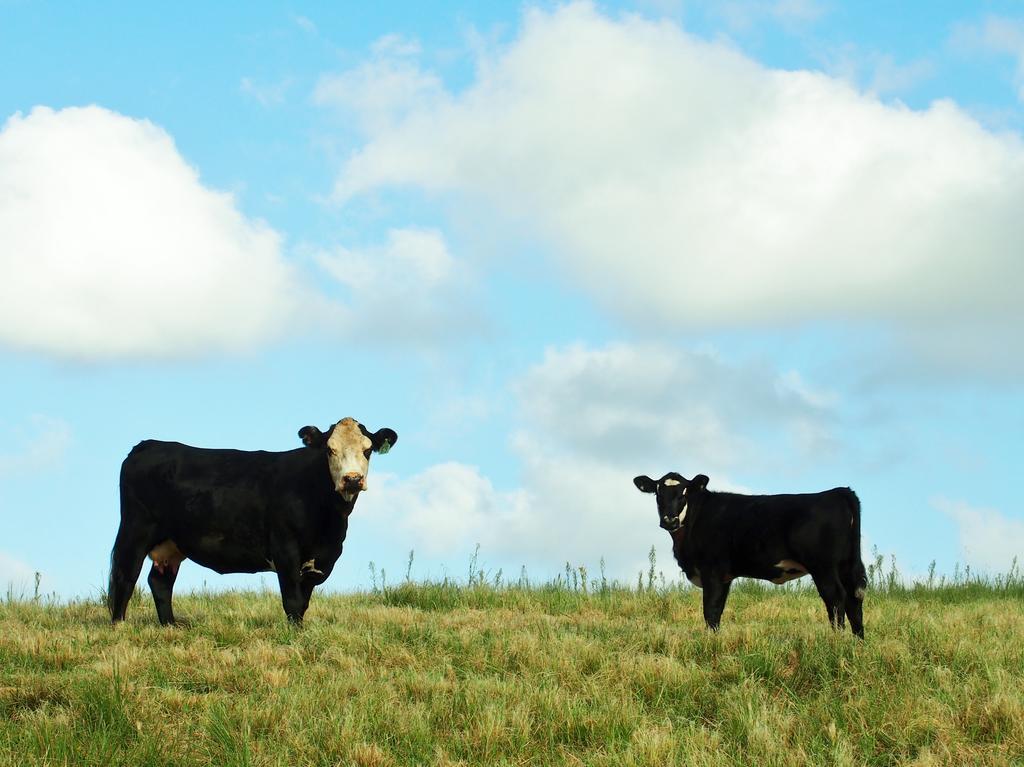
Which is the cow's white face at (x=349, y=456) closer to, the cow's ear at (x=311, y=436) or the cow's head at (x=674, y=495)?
the cow's ear at (x=311, y=436)

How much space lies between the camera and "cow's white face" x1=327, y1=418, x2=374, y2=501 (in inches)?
436

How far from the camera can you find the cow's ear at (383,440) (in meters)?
11.8

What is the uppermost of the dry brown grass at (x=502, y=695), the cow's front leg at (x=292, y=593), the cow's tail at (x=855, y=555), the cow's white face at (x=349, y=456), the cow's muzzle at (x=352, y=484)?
the cow's white face at (x=349, y=456)

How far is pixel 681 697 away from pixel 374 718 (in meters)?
2.39

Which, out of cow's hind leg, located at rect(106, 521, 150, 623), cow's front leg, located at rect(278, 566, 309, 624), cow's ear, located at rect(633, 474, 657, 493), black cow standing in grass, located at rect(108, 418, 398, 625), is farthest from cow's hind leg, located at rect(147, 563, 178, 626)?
cow's ear, located at rect(633, 474, 657, 493)

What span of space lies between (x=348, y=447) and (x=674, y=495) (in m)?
3.53

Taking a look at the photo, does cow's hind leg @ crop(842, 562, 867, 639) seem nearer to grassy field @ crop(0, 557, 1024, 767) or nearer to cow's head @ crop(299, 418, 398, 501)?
grassy field @ crop(0, 557, 1024, 767)

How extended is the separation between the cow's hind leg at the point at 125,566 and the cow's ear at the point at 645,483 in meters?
5.40

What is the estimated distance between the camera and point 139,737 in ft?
24.8

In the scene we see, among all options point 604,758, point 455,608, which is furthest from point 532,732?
point 455,608

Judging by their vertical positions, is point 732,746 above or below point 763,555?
below

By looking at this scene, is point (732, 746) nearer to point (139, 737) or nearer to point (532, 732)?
point (532, 732)

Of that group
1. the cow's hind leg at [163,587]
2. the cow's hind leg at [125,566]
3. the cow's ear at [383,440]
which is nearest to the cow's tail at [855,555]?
the cow's ear at [383,440]

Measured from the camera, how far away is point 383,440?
38.8 feet
